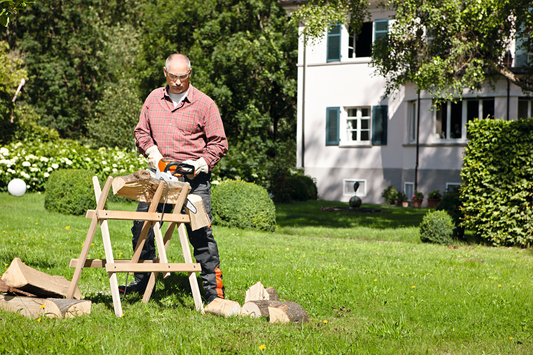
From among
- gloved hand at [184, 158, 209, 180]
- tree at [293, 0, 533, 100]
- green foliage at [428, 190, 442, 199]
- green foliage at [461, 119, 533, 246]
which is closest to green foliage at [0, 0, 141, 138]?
green foliage at [428, 190, 442, 199]

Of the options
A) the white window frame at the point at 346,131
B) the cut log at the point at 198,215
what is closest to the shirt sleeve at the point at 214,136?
the cut log at the point at 198,215

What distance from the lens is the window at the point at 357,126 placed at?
71.5 ft

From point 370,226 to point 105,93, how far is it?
849 inches

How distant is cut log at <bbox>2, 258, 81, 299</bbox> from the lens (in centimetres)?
420

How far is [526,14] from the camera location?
11383mm

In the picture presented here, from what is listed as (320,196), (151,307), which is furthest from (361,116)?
(151,307)

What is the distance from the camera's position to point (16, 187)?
45.2 ft

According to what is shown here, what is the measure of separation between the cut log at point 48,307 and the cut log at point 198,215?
3.30 ft

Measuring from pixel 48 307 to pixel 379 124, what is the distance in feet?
60.2

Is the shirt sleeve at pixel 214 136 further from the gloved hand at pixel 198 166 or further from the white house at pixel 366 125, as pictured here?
the white house at pixel 366 125

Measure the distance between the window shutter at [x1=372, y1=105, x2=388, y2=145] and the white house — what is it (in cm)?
4

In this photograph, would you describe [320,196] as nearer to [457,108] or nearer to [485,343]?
[457,108]

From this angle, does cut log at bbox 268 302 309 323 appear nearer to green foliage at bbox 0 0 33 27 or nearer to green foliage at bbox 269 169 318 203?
green foliage at bbox 0 0 33 27

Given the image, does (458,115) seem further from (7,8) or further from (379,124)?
(7,8)
